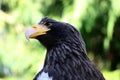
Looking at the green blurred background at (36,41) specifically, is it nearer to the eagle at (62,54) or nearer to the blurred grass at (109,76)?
the blurred grass at (109,76)

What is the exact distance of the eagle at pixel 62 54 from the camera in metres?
2.36

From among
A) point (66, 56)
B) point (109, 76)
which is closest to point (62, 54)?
point (66, 56)

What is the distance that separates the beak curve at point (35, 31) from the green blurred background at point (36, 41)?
2242 mm

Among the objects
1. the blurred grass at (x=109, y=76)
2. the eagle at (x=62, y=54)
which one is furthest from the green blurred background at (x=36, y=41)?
the eagle at (x=62, y=54)

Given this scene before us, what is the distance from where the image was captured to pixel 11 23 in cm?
527

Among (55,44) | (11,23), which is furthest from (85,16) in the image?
(55,44)

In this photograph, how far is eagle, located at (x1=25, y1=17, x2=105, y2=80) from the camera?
236cm

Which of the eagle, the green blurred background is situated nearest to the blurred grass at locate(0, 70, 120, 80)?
the green blurred background

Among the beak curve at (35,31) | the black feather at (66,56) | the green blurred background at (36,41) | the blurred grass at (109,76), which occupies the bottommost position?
the blurred grass at (109,76)

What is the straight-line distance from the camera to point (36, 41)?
202 inches

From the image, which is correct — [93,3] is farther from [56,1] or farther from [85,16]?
[56,1]

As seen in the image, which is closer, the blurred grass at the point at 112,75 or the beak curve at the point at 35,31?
the beak curve at the point at 35,31

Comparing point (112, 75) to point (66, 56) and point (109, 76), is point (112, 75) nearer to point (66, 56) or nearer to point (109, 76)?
point (109, 76)

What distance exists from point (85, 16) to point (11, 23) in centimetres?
84
